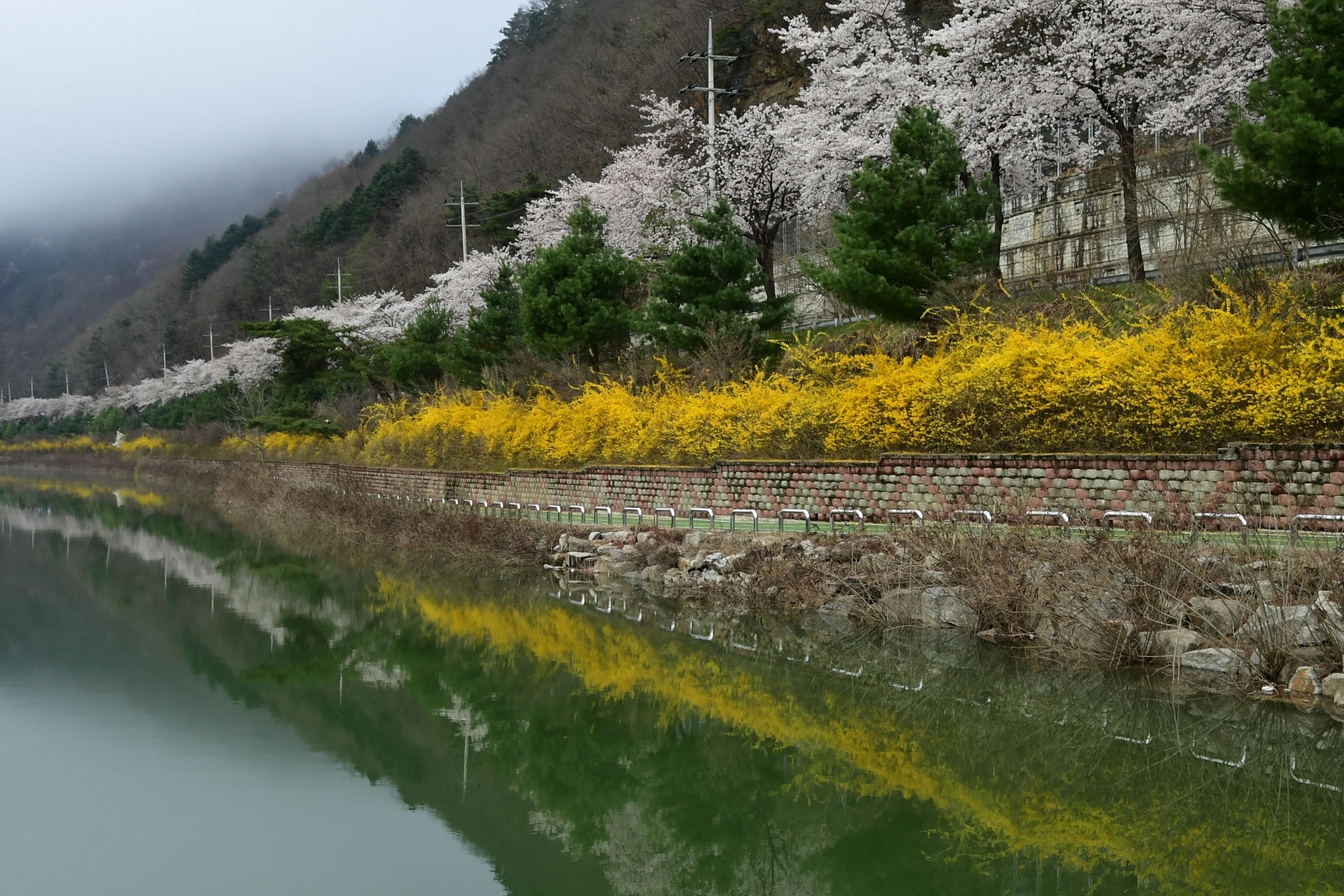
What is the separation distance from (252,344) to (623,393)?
48297 millimetres

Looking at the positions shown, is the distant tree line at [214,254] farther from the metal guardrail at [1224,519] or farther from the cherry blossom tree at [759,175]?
the metal guardrail at [1224,519]

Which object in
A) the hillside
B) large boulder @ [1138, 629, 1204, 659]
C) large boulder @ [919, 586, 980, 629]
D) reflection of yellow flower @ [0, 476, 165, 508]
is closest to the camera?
large boulder @ [1138, 629, 1204, 659]

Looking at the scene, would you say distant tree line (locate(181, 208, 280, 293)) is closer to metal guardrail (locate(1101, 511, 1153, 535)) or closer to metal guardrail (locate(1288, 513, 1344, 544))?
metal guardrail (locate(1101, 511, 1153, 535))

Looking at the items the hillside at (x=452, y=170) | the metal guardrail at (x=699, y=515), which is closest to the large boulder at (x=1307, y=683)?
the metal guardrail at (x=699, y=515)

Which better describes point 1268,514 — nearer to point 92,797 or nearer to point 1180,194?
point 92,797

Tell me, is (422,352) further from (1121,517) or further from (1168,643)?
(1168,643)

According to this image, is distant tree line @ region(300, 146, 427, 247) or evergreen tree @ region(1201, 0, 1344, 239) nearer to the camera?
evergreen tree @ region(1201, 0, 1344, 239)

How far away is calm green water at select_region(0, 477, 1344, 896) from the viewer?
7188 millimetres

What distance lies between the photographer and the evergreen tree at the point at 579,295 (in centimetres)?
2841

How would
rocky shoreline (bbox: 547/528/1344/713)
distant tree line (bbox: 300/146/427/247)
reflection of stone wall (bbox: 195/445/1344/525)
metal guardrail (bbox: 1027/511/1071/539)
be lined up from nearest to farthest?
1. rocky shoreline (bbox: 547/528/1344/713)
2. reflection of stone wall (bbox: 195/445/1344/525)
3. metal guardrail (bbox: 1027/511/1071/539)
4. distant tree line (bbox: 300/146/427/247)

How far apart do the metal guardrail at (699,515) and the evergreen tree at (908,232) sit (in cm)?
463

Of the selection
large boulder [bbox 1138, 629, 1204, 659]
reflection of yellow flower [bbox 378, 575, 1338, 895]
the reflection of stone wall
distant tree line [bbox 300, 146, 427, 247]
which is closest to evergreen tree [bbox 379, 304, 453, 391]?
the reflection of stone wall

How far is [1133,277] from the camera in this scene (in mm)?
21125

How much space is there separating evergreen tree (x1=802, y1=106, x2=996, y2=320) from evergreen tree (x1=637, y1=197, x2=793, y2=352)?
10.0 ft
